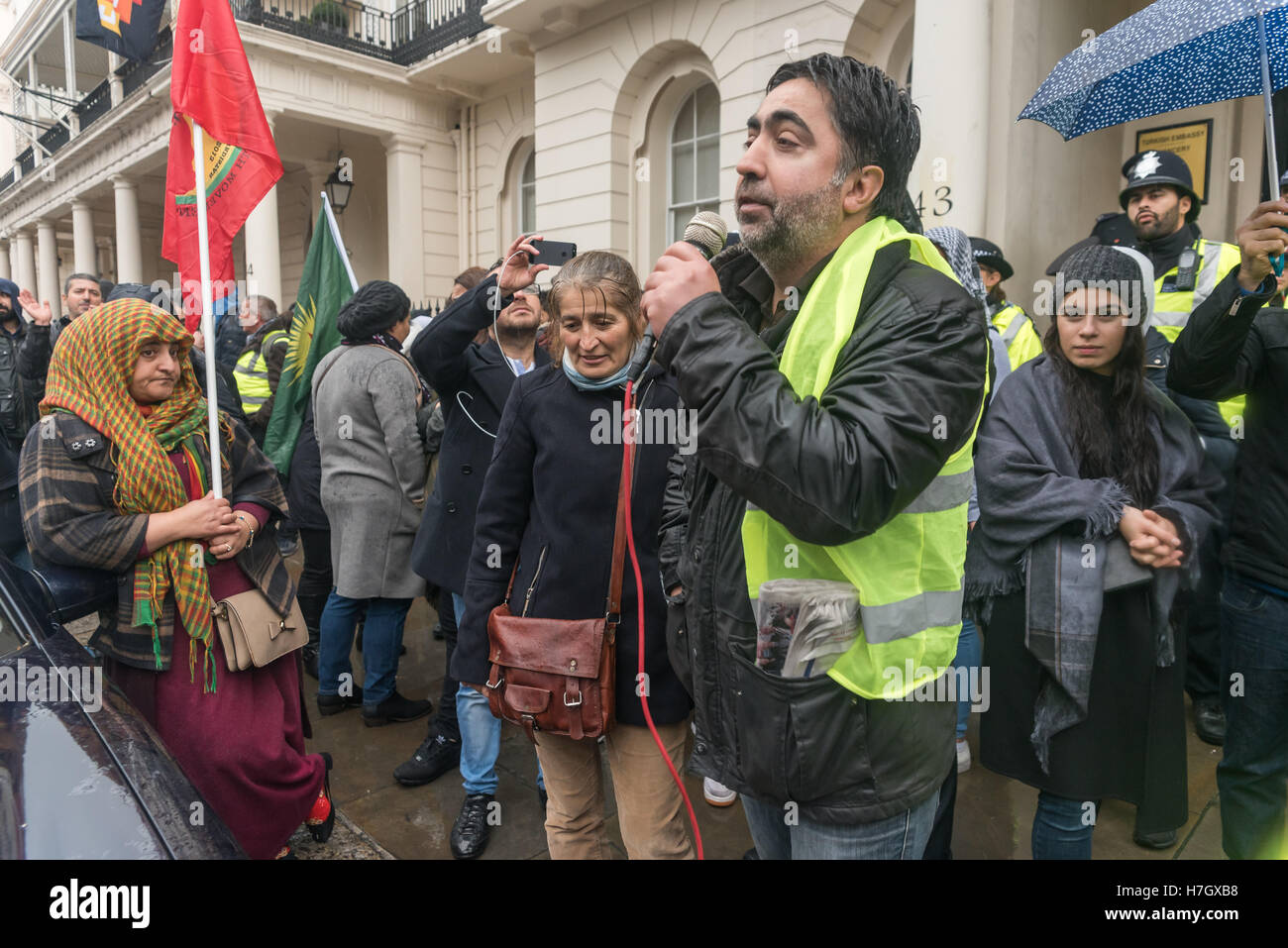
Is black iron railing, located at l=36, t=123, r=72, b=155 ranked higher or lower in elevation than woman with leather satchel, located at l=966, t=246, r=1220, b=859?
higher

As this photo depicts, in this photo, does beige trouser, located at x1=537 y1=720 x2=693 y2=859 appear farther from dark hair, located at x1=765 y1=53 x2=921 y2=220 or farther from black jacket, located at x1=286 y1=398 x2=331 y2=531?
black jacket, located at x1=286 y1=398 x2=331 y2=531

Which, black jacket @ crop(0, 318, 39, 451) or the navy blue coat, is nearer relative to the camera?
the navy blue coat

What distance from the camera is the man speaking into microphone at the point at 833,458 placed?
1.19m

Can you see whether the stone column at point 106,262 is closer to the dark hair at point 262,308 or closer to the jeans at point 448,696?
the dark hair at point 262,308

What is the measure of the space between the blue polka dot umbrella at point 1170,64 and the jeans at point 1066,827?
1.86m

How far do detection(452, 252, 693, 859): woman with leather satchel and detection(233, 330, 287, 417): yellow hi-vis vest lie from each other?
4.29m

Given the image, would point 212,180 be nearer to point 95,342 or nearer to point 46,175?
point 95,342

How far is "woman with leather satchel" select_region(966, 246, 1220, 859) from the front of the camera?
213 centimetres

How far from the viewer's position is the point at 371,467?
3879mm

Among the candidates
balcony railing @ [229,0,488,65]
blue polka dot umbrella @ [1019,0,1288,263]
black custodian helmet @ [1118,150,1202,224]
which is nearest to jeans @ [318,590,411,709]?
blue polka dot umbrella @ [1019,0,1288,263]

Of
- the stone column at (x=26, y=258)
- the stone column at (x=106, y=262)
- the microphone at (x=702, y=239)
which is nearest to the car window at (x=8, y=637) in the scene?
the microphone at (x=702, y=239)

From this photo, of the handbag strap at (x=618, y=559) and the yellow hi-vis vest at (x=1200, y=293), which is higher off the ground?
the yellow hi-vis vest at (x=1200, y=293)

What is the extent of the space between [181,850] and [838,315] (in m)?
1.41

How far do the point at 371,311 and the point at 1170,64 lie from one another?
11.0ft
